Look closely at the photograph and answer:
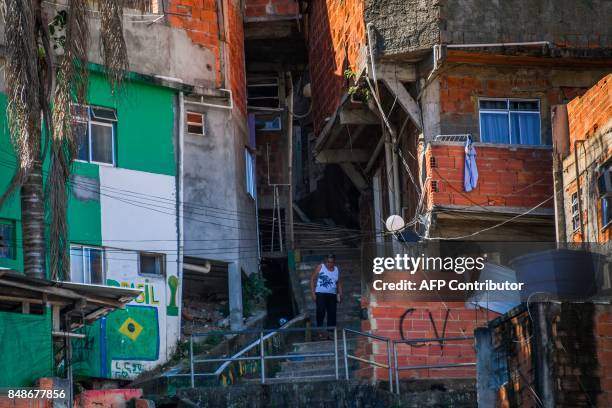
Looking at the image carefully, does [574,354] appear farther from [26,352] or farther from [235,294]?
[235,294]

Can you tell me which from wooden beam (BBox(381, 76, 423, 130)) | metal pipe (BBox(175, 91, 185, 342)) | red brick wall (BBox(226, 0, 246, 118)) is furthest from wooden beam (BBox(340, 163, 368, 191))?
wooden beam (BBox(381, 76, 423, 130))

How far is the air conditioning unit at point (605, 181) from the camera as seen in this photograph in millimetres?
22547

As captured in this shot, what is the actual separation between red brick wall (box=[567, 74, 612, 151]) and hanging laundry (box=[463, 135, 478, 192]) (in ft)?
8.18

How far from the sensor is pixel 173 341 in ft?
93.9

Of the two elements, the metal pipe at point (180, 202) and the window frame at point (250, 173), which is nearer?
the metal pipe at point (180, 202)

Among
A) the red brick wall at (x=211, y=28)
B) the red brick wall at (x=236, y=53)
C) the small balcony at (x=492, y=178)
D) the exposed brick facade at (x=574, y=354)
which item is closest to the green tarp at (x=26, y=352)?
the small balcony at (x=492, y=178)

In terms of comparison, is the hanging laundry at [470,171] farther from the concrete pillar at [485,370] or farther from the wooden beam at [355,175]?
the concrete pillar at [485,370]

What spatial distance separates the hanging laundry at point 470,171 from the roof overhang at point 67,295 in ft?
22.7

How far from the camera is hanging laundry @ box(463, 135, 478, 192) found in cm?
2689

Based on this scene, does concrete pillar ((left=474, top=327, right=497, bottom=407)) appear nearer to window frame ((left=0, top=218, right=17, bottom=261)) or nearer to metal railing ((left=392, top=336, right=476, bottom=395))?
metal railing ((left=392, top=336, right=476, bottom=395))

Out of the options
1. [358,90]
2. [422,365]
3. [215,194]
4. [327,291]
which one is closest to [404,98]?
[358,90]

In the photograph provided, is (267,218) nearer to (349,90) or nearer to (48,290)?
(349,90)

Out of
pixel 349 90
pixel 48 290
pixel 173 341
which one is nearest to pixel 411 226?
pixel 349 90

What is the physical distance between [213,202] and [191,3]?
4.07m
